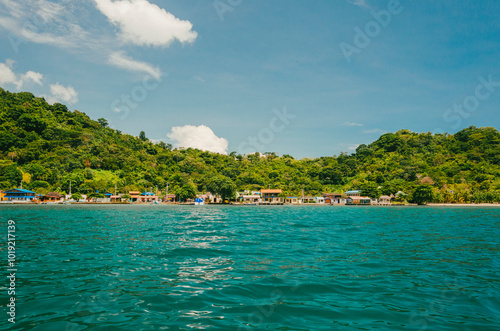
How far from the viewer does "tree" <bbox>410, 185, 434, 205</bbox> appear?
90.4 metres

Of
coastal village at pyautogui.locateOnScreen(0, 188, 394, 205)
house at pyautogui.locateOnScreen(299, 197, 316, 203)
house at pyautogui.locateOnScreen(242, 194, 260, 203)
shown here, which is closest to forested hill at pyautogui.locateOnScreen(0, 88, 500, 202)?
coastal village at pyautogui.locateOnScreen(0, 188, 394, 205)

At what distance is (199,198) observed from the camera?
10869cm

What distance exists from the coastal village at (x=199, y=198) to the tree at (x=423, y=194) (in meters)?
12.8

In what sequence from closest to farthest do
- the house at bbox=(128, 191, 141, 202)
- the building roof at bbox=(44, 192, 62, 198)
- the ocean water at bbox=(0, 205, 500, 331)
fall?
the ocean water at bbox=(0, 205, 500, 331) < the building roof at bbox=(44, 192, 62, 198) < the house at bbox=(128, 191, 141, 202)

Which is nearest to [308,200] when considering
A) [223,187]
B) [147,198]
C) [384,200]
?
[384,200]

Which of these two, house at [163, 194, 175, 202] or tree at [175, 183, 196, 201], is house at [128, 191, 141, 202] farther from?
tree at [175, 183, 196, 201]

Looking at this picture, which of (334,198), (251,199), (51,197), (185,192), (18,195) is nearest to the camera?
(18,195)

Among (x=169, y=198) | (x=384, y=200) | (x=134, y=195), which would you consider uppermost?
(x=134, y=195)

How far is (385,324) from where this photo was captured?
18.6 feet

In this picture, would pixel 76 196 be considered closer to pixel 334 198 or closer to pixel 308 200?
pixel 308 200

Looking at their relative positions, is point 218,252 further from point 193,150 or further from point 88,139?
point 193,150

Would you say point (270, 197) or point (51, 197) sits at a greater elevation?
point (51, 197)

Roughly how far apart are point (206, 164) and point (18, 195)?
9339 cm

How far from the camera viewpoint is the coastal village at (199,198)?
9306cm
